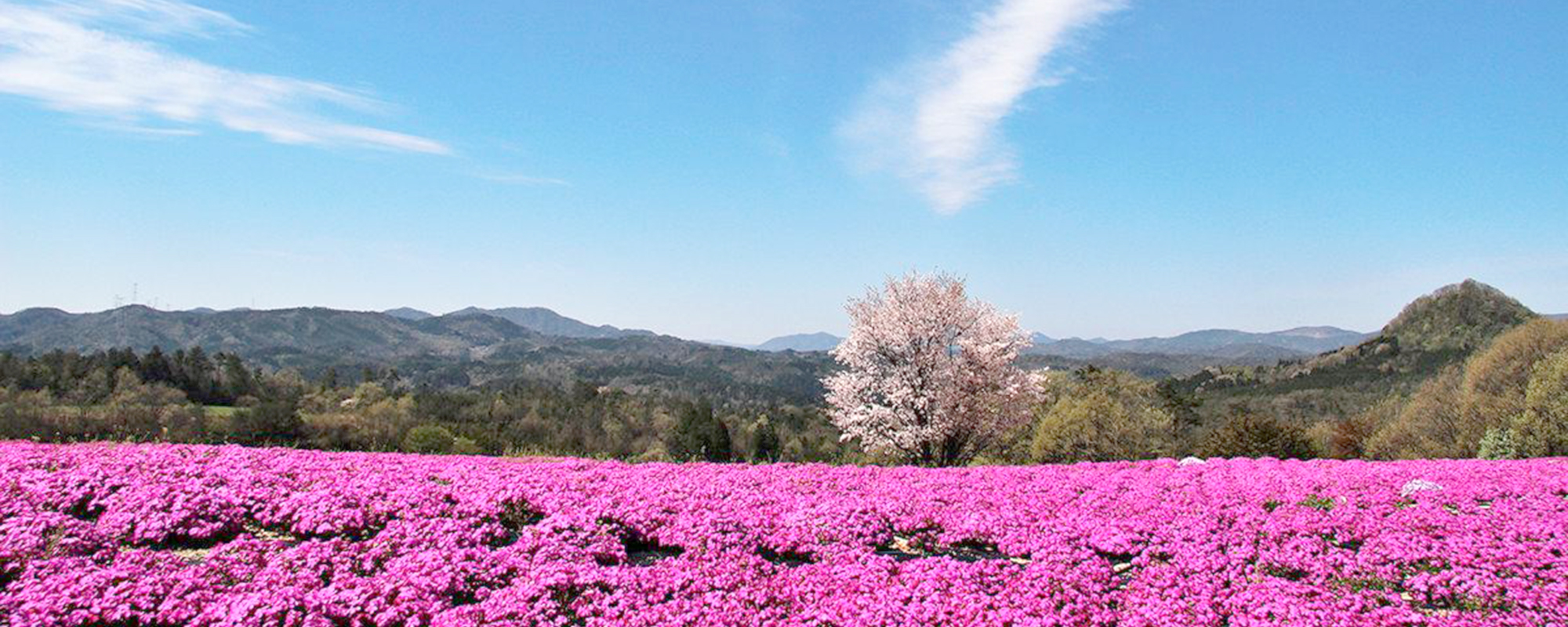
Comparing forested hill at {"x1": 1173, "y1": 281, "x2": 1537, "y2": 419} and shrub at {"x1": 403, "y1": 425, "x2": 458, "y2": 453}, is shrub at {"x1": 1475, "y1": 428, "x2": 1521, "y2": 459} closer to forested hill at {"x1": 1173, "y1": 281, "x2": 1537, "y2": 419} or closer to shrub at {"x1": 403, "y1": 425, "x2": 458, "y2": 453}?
shrub at {"x1": 403, "y1": 425, "x2": 458, "y2": 453}

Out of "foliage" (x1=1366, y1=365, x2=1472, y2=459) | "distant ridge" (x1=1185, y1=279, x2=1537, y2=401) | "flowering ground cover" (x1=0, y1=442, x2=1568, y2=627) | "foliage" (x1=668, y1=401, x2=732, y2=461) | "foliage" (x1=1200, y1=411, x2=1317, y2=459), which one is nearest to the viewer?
"flowering ground cover" (x1=0, y1=442, x2=1568, y2=627)

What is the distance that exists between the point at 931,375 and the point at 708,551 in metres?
25.9

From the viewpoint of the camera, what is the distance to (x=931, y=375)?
3303cm

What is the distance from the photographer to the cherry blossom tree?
108 ft

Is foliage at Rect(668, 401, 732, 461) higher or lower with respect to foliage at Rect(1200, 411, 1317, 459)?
lower

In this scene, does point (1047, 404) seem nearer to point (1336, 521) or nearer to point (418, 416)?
point (1336, 521)

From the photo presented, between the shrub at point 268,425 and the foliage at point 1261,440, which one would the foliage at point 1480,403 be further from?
the shrub at point 268,425

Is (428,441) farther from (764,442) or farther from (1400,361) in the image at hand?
(1400,361)

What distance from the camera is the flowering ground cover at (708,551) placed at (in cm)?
649

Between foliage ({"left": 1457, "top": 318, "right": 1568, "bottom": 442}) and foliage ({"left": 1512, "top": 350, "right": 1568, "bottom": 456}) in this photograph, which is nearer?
foliage ({"left": 1512, "top": 350, "right": 1568, "bottom": 456})

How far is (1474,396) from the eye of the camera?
43.3m

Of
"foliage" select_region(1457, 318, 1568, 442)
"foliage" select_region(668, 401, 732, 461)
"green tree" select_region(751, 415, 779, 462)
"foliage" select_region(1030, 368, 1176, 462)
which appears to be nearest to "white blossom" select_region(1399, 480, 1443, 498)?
"foliage" select_region(1457, 318, 1568, 442)

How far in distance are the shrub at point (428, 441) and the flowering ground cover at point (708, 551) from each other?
64.8 m

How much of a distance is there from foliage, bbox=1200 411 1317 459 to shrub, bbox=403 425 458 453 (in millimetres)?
66223
